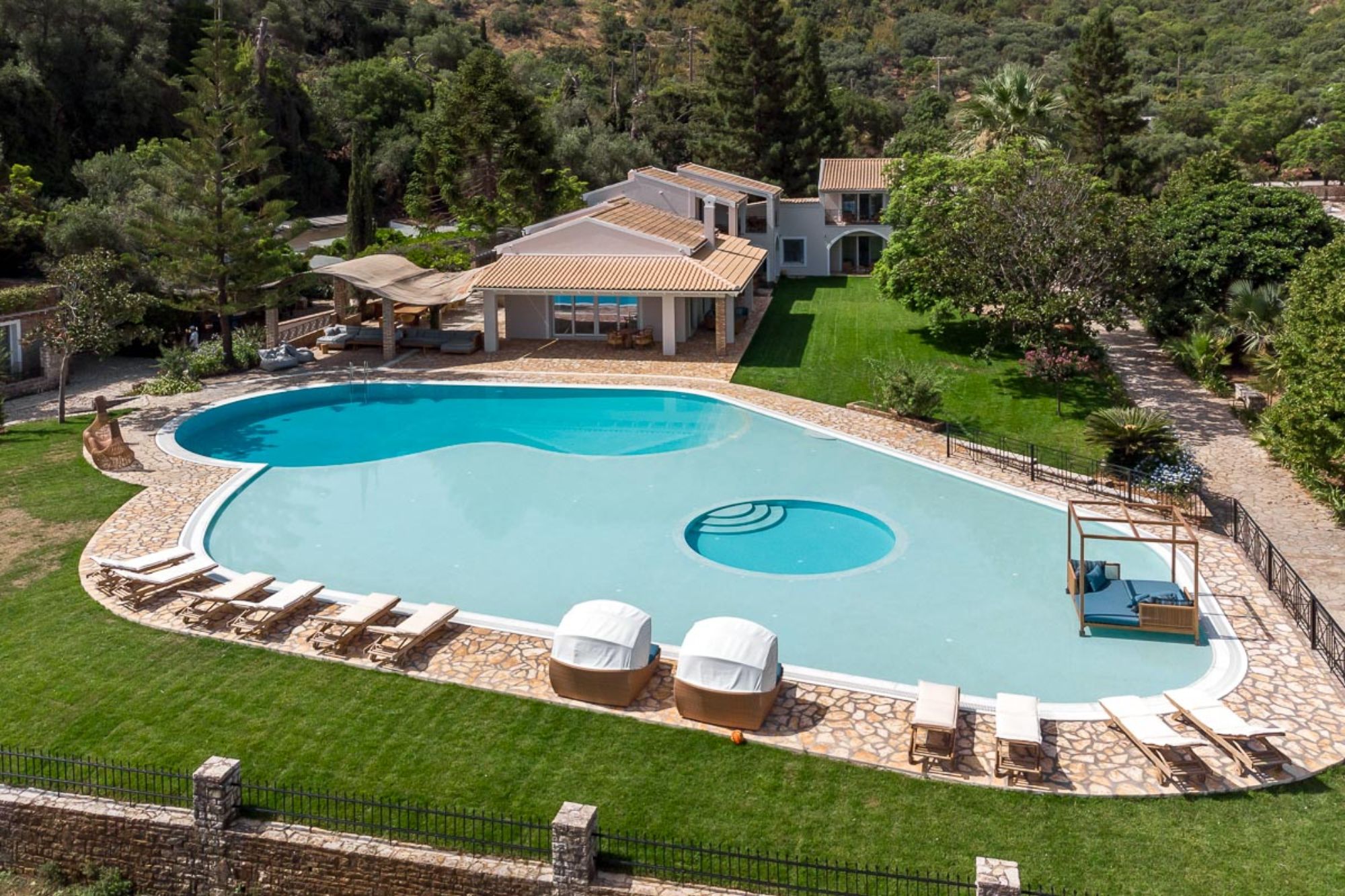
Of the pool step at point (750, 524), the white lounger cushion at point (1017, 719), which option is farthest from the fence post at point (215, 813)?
the pool step at point (750, 524)


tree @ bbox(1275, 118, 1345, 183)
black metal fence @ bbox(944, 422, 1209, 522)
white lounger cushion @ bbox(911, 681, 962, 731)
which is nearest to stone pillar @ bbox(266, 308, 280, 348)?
black metal fence @ bbox(944, 422, 1209, 522)

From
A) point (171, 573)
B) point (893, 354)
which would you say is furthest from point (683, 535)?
point (893, 354)

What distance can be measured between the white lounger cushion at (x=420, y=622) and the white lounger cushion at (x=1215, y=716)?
9502 millimetres

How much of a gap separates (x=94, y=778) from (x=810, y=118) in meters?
52.7

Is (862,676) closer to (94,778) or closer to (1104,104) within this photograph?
(94,778)

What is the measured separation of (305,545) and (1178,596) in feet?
46.5

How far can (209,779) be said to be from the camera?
37.5ft

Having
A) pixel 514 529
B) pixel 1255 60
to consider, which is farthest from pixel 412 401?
pixel 1255 60

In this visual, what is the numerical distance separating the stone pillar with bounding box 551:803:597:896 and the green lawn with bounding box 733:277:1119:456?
1671 centimetres

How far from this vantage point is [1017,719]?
12.4 meters

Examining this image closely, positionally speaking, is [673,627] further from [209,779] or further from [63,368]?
[63,368]

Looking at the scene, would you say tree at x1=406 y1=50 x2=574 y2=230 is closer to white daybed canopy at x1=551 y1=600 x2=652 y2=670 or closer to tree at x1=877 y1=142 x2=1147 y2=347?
tree at x1=877 y1=142 x2=1147 y2=347

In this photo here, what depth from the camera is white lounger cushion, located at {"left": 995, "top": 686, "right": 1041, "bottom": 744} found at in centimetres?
1207

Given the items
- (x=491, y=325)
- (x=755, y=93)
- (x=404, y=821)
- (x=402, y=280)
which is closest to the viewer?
(x=404, y=821)
